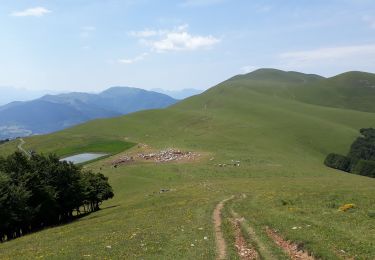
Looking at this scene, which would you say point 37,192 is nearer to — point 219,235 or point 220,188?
point 220,188

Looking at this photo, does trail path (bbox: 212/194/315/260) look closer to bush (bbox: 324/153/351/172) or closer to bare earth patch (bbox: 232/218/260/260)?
bare earth patch (bbox: 232/218/260/260)

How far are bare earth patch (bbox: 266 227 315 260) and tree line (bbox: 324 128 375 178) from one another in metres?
84.7

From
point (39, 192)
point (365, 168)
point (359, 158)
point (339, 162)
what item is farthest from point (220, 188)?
point (359, 158)

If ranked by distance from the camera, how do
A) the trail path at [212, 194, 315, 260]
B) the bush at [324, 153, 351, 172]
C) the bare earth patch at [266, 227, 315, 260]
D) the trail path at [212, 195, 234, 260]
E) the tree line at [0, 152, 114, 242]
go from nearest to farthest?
the bare earth patch at [266, 227, 315, 260], the trail path at [212, 194, 315, 260], the trail path at [212, 195, 234, 260], the tree line at [0, 152, 114, 242], the bush at [324, 153, 351, 172]

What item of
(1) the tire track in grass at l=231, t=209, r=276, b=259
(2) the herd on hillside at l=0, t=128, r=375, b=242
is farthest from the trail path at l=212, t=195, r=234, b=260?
(2) the herd on hillside at l=0, t=128, r=375, b=242

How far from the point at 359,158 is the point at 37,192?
9500cm

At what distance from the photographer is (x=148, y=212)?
48.1 metres

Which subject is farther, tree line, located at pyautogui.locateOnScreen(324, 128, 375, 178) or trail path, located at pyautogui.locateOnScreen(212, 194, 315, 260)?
tree line, located at pyautogui.locateOnScreen(324, 128, 375, 178)

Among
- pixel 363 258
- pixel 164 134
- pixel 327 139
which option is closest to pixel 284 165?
pixel 327 139

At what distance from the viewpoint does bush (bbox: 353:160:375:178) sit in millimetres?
103000

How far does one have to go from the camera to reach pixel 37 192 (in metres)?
62.3

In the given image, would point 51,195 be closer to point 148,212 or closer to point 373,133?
point 148,212

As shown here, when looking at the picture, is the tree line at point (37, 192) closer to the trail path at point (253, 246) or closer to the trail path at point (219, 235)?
the trail path at point (219, 235)

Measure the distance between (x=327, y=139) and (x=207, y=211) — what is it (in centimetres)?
11568
